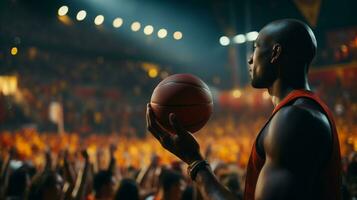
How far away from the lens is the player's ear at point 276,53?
5.98ft

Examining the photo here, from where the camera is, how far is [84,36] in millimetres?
22875

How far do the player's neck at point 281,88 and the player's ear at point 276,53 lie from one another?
0.10 meters

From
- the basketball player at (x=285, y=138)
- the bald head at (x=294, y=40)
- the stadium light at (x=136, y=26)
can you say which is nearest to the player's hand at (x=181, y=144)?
the basketball player at (x=285, y=138)

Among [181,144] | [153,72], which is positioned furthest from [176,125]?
[153,72]

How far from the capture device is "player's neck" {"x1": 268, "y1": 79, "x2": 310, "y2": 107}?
1859 millimetres

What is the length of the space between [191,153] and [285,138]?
0.44 meters

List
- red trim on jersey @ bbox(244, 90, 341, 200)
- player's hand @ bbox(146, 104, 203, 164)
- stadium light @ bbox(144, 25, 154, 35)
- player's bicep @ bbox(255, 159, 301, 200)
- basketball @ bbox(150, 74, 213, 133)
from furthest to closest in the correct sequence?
1. stadium light @ bbox(144, 25, 154, 35)
2. basketball @ bbox(150, 74, 213, 133)
3. player's hand @ bbox(146, 104, 203, 164)
4. red trim on jersey @ bbox(244, 90, 341, 200)
5. player's bicep @ bbox(255, 159, 301, 200)

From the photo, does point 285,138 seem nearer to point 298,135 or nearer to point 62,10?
point 298,135

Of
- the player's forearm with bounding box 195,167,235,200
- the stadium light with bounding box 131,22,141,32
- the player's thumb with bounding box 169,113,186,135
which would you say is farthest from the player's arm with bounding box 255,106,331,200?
the stadium light with bounding box 131,22,141,32

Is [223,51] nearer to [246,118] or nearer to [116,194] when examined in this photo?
[246,118]

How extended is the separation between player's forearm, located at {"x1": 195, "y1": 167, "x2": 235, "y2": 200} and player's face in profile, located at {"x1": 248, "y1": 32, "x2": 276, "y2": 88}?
1.56 feet

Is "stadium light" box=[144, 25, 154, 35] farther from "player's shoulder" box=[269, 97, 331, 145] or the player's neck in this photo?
"player's shoulder" box=[269, 97, 331, 145]

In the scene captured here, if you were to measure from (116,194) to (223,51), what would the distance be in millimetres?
24940

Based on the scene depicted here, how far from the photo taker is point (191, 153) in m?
1.78
